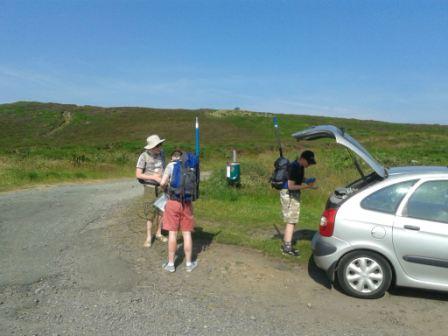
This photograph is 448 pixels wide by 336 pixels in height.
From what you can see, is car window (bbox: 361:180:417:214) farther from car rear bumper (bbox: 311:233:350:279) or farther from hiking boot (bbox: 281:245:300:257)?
hiking boot (bbox: 281:245:300:257)

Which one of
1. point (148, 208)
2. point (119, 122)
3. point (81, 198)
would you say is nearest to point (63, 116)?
point (119, 122)

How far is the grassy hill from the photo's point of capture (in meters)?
9.67

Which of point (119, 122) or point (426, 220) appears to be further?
point (119, 122)

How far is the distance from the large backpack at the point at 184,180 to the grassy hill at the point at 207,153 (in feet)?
5.96

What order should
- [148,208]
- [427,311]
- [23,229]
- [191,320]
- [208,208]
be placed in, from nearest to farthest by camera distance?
[191,320]
[427,311]
[148,208]
[23,229]
[208,208]

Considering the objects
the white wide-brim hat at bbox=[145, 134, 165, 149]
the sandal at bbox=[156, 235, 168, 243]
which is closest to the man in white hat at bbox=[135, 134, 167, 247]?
the white wide-brim hat at bbox=[145, 134, 165, 149]

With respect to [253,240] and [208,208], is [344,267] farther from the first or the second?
[208,208]

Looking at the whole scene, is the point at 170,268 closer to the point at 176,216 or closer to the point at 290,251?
the point at 176,216

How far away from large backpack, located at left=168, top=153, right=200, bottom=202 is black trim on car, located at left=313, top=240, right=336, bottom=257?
1.67 m

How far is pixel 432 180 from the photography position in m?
4.90

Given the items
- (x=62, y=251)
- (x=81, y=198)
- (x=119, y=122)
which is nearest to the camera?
(x=62, y=251)

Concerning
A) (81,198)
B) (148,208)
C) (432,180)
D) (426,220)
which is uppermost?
(432,180)

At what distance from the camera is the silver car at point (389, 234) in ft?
15.6

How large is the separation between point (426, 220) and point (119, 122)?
62146 mm
